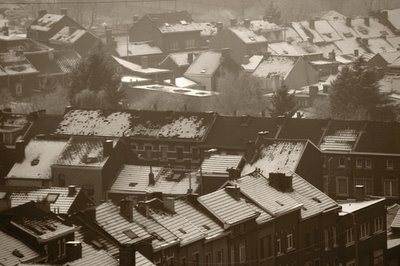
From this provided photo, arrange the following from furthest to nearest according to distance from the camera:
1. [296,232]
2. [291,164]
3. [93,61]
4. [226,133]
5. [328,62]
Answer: [328,62] → [93,61] → [226,133] → [291,164] → [296,232]

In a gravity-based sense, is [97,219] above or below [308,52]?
below

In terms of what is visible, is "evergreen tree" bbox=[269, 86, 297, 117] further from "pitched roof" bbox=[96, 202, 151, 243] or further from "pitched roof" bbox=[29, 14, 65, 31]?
"pitched roof" bbox=[96, 202, 151, 243]

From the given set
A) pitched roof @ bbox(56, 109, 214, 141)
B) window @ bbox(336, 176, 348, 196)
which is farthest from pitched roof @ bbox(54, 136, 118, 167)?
window @ bbox(336, 176, 348, 196)

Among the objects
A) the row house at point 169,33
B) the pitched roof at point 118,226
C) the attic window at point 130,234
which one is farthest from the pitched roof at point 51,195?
the row house at point 169,33

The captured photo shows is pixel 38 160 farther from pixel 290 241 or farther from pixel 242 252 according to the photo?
pixel 242 252

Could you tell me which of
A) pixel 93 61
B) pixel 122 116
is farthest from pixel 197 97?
pixel 122 116

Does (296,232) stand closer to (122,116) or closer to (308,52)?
(122,116)

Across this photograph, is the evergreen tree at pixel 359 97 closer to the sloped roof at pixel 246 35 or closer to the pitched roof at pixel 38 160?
the pitched roof at pixel 38 160
